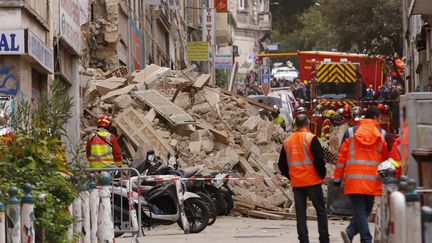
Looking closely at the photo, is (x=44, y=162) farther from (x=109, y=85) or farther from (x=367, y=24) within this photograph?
(x=367, y=24)

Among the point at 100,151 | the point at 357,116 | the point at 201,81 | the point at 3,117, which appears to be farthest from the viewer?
the point at 201,81

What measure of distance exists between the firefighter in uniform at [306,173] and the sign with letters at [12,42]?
5545 millimetres

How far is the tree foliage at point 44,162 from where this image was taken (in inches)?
465

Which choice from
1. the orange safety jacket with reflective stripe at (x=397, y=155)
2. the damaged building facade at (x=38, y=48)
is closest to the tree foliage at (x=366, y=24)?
the damaged building facade at (x=38, y=48)

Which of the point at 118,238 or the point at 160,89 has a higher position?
the point at 160,89

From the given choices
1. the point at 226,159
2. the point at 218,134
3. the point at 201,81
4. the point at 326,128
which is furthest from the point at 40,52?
the point at 326,128

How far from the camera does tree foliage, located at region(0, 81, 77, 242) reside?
1181cm

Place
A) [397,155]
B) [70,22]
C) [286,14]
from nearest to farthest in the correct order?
[397,155] < [70,22] < [286,14]

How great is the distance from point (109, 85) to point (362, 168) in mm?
15654

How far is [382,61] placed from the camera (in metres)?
50.9

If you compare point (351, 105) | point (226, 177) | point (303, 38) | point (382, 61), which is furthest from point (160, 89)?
point (303, 38)

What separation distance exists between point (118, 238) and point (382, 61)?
1299 inches

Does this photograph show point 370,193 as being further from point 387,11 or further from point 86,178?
point 387,11

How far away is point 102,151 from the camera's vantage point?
19453 mm
